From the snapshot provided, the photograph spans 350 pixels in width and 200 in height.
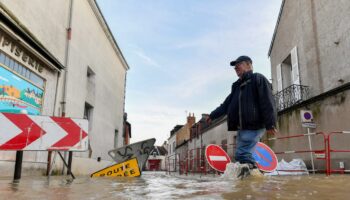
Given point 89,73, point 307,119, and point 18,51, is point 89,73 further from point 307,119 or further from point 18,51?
point 307,119

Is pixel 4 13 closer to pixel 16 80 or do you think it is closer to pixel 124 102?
pixel 16 80

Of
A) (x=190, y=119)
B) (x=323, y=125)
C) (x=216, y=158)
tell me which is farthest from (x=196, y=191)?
(x=190, y=119)

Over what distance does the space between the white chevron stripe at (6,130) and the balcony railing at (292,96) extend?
463 inches

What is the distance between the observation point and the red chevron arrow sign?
556 cm

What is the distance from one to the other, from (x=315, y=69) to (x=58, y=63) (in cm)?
983

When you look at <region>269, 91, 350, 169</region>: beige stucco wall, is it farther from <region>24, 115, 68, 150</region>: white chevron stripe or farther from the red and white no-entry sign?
<region>24, 115, 68, 150</region>: white chevron stripe

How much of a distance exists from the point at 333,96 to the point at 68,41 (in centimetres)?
908

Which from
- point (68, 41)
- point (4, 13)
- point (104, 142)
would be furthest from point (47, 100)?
point (104, 142)

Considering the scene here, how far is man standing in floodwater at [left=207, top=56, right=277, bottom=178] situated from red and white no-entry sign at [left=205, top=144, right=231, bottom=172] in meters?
2.35

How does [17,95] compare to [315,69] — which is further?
[315,69]

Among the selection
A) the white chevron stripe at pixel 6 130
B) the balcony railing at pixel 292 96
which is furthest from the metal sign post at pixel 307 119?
the white chevron stripe at pixel 6 130

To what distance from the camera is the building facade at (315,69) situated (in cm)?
1097

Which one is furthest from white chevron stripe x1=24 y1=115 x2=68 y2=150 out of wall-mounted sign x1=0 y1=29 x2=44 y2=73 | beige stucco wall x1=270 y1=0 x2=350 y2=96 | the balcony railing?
the balcony railing

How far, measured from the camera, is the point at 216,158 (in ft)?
26.5
